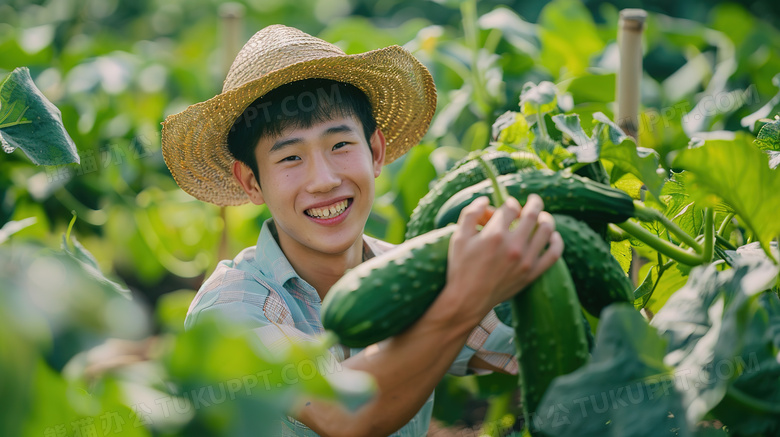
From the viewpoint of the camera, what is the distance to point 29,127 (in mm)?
1329

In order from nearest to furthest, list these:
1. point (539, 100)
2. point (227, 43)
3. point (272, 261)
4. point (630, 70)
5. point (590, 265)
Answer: point (590, 265)
point (539, 100)
point (272, 261)
point (630, 70)
point (227, 43)

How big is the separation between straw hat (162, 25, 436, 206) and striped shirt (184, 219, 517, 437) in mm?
223

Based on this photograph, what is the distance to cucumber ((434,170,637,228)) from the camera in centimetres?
118

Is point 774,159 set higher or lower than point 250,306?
higher

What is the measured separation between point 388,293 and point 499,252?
0.16m

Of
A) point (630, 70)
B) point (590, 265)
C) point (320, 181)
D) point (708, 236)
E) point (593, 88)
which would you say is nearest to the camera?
point (590, 265)

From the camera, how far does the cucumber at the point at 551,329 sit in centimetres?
102

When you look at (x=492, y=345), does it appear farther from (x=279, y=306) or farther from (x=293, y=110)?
(x=293, y=110)

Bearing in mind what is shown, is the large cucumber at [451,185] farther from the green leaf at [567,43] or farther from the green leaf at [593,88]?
the green leaf at [567,43]

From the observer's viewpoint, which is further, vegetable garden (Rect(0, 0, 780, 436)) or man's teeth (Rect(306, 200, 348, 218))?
man's teeth (Rect(306, 200, 348, 218))

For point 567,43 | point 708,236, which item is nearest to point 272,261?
point 708,236

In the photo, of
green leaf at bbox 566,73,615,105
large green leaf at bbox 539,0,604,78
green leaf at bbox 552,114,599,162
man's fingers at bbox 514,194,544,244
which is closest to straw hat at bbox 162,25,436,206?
green leaf at bbox 552,114,599,162

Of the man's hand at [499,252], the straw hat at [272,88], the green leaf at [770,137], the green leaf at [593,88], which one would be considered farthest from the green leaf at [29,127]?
the green leaf at [593,88]

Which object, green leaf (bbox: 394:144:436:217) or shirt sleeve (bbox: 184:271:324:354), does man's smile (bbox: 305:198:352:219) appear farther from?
green leaf (bbox: 394:144:436:217)
